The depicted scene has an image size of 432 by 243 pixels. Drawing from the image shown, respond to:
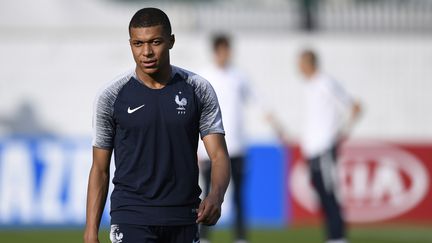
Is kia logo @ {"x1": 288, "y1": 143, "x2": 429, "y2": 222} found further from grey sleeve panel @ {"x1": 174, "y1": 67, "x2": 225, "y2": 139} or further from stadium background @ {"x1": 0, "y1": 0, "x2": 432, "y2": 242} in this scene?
grey sleeve panel @ {"x1": 174, "y1": 67, "x2": 225, "y2": 139}

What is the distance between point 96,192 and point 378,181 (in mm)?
11756

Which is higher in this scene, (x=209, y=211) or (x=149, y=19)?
(x=149, y=19)

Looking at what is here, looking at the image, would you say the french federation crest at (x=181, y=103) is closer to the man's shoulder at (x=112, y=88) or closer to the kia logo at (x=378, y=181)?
the man's shoulder at (x=112, y=88)

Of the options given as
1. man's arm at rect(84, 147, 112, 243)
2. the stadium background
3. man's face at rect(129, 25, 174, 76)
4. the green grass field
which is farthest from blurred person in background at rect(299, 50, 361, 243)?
man's face at rect(129, 25, 174, 76)

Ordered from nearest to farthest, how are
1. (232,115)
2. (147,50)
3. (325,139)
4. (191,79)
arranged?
(147,50)
(191,79)
(325,139)
(232,115)

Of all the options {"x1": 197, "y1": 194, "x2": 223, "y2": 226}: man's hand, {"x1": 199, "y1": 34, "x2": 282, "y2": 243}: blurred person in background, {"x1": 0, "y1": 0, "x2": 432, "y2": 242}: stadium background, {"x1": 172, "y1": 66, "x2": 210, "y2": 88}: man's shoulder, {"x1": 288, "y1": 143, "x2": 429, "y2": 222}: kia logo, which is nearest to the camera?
{"x1": 197, "y1": 194, "x2": 223, "y2": 226}: man's hand

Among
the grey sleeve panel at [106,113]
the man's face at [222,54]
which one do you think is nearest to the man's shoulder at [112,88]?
the grey sleeve panel at [106,113]

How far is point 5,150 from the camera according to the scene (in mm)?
17062

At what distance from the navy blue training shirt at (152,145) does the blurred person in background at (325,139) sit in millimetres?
6289

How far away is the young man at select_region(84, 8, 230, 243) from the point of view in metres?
6.14

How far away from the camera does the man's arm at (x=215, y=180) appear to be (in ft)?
19.4

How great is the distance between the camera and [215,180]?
6.20 meters

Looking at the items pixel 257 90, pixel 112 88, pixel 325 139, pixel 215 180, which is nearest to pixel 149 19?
pixel 112 88

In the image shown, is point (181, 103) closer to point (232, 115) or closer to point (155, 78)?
point (155, 78)
